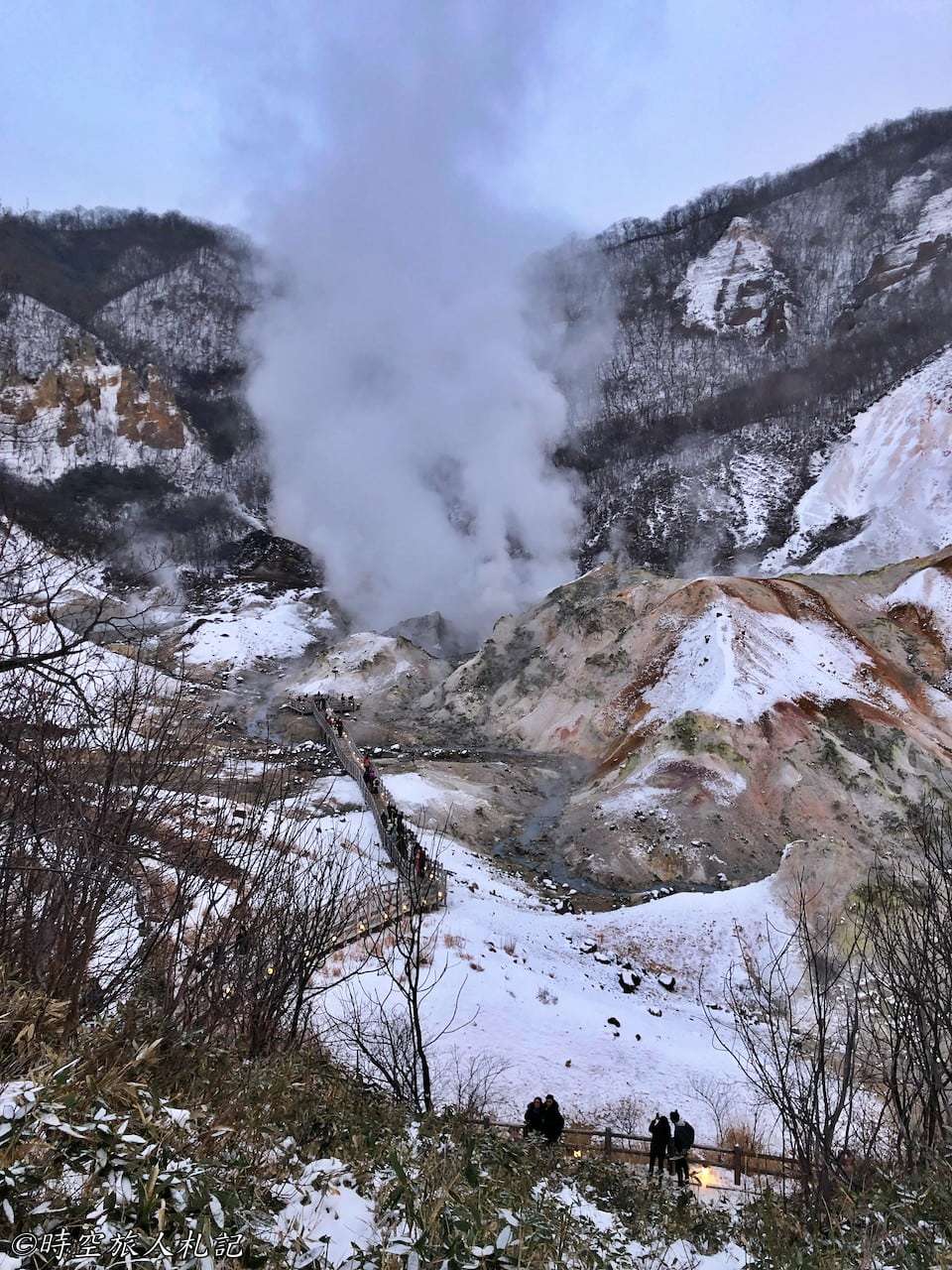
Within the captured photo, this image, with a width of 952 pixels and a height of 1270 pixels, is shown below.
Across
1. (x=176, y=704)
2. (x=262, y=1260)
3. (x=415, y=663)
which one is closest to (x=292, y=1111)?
(x=262, y=1260)

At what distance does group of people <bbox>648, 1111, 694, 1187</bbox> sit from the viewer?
8617mm

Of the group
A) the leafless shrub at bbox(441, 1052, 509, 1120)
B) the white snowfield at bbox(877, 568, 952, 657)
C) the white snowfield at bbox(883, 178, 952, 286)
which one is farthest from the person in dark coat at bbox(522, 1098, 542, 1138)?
the white snowfield at bbox(883, 178, 952, 286)

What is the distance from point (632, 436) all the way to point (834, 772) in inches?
3061

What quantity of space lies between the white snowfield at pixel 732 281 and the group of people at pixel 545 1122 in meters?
115

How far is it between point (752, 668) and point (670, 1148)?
25.1 meters

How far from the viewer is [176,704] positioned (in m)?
7.72

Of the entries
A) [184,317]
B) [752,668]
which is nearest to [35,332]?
[184,317]

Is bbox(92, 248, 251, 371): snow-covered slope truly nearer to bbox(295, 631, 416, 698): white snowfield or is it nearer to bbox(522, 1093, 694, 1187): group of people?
bbox(295, 631, 416, 698): white snowfield

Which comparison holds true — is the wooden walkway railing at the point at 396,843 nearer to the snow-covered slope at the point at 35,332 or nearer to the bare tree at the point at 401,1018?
the bare tree at the point at 401,1018

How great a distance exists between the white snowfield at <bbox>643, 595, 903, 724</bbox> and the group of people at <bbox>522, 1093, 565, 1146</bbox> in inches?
844

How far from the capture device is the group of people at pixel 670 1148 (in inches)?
339

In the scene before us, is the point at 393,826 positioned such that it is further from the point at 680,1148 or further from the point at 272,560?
the point at 272,560

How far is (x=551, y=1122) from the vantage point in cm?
850

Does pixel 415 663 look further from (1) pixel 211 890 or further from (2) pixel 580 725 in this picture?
(1) pixel 211 890
